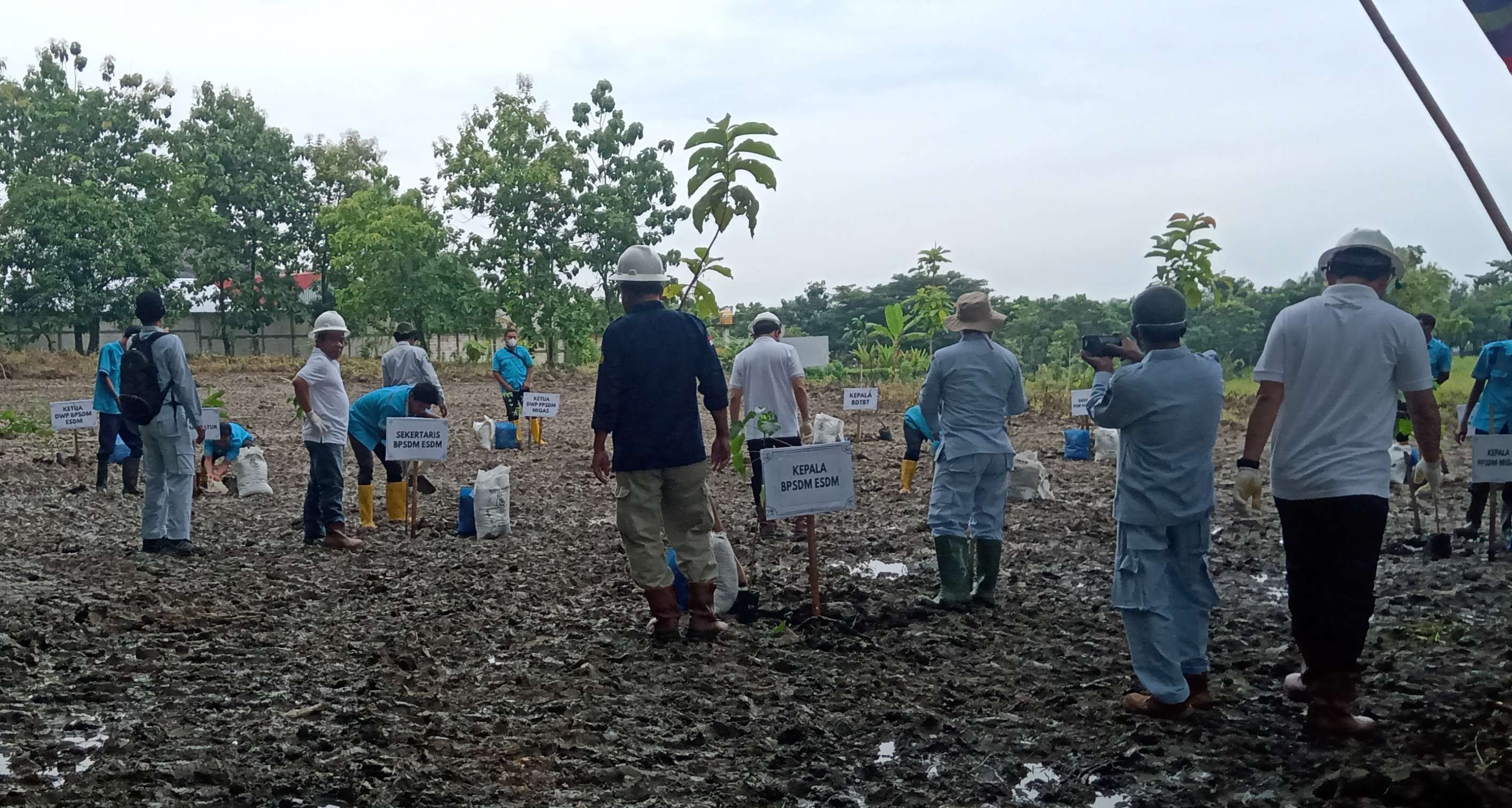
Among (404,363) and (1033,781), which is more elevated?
(404,363)

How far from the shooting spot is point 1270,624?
6133 mm

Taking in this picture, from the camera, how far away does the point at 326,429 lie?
27.2ft

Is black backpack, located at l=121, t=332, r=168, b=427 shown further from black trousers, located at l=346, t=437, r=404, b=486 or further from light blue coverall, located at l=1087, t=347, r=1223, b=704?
light blue coverall, located at l=1087, t=347, r=1223, b=704

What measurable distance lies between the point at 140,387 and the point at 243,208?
3641cm

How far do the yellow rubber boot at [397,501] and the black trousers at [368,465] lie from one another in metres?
0.05

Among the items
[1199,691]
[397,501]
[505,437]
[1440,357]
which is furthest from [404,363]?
[1440,357]

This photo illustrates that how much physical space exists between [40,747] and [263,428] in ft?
49.7

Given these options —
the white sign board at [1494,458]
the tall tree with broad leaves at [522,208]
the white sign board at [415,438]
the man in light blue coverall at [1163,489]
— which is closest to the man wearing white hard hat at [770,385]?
the white sign board at [415,438]

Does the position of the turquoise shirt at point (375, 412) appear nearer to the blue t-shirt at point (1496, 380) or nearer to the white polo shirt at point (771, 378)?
the white polo shirt at point (771, 378)

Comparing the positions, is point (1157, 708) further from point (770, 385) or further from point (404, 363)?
point (404, 363)

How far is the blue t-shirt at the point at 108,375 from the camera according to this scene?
1064 cm

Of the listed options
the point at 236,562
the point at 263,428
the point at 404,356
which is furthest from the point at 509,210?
the point at 236,562

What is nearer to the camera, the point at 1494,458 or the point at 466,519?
the point at 1494,458

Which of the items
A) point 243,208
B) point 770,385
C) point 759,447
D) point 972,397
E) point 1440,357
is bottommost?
point 759,447
